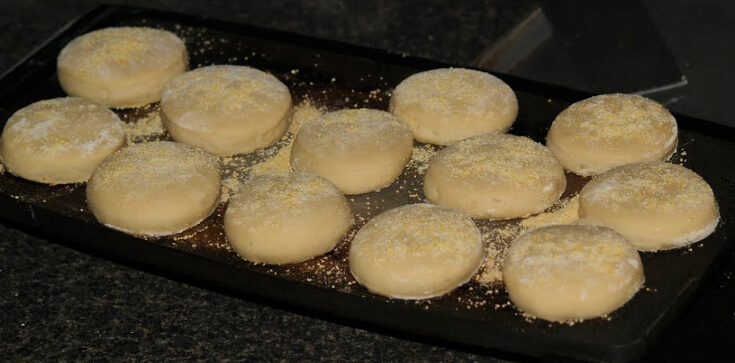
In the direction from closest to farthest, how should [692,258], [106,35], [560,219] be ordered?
[692,258]
[560,219]
[106,35]

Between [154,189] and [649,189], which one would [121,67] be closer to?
[154,189]

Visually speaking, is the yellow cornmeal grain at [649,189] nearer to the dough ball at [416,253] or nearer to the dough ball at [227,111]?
the dough ball at [416,253]

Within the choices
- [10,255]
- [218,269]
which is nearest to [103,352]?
[218,269]

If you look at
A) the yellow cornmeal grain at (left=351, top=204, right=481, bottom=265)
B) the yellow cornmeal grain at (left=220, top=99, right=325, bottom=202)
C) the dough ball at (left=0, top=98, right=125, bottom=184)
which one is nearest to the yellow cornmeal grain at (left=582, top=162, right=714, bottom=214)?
the yellow cornmeal grain at (left=351, top=204, right=481, bottom=265)

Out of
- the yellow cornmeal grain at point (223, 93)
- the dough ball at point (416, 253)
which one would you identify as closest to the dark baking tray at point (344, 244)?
the dough ball at point (416, 253)

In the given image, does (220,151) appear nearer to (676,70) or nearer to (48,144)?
(48,144)
